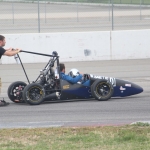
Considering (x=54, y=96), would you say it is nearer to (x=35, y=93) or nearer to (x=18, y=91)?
(x=35, y=93)

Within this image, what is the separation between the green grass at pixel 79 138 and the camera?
7723 mm

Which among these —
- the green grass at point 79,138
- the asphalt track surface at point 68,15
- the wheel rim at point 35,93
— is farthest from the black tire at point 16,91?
the asphalt track surface at point 68,15

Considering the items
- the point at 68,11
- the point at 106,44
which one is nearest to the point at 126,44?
the point at 106,44

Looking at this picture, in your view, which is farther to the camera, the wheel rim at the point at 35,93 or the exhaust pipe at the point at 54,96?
the exhaust pipe at the point at 54,96

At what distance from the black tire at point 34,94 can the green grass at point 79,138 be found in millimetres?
2822

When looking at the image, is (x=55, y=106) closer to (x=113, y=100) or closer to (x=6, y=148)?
(x=113, y=100)

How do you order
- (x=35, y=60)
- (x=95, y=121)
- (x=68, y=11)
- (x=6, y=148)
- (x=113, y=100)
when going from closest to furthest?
(x=6, y=148) < (x=95, y=121) < (x=113, y=100) < (x=35, y=60) < (x=68, y=11)

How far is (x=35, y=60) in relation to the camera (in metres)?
19.3

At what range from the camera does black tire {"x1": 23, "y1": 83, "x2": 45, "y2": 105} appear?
1184cm

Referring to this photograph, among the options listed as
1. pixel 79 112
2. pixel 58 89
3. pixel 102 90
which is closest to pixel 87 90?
pixel 102 90

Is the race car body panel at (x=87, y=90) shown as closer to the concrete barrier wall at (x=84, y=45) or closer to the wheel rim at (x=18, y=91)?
the wheel rim at (x=18, y=91)

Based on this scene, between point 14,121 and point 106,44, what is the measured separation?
9608 mm

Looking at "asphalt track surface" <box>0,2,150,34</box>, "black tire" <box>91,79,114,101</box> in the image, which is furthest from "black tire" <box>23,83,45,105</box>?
"asphalt track surface" <box>0,2,150,34</box>

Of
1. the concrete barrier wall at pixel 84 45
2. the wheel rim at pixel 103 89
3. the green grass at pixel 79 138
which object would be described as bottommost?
the green grass at pixel 79 138
